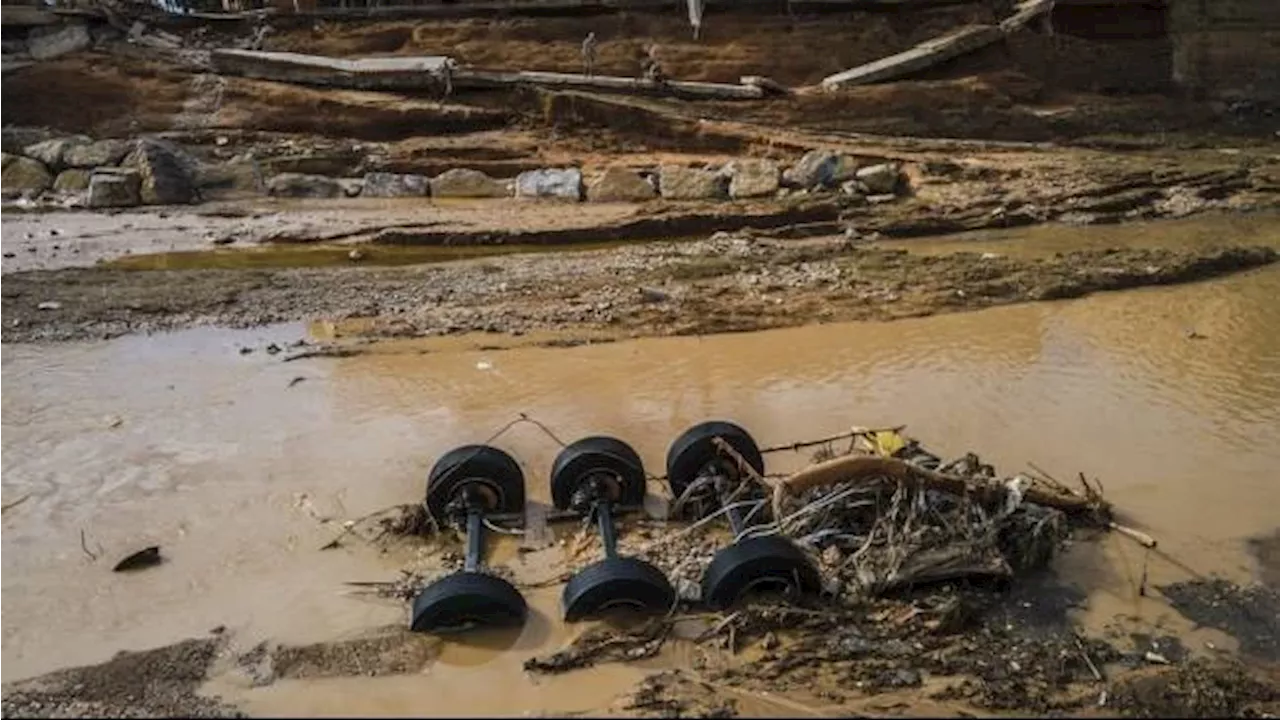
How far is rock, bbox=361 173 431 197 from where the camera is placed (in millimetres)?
16219

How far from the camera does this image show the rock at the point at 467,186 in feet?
53.1

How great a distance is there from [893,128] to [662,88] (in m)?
3.46

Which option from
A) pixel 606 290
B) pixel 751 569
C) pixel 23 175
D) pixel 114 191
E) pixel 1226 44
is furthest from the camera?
pixel 1226 44

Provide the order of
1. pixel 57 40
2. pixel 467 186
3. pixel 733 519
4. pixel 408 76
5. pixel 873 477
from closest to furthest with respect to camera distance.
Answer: pixel 873 477 → pixel 733 519 → pixel 467 186 → pixel 408 76 → pixel 57 40

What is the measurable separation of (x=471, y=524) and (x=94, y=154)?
13.1 meters

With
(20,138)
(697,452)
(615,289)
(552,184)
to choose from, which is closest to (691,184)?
(552,184)

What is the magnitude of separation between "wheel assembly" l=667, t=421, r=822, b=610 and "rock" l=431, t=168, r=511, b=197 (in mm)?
9968

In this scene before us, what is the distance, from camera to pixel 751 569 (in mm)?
5457

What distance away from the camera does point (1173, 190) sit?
47.8 feet

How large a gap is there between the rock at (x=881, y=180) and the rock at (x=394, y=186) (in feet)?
19.5

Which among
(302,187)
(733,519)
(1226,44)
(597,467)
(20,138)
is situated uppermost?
(1226,44)

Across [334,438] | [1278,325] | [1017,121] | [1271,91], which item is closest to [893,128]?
[1017,121]

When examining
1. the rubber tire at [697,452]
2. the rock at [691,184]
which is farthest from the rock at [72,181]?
the rubber tire at [697,452]

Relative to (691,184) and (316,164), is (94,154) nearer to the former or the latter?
(316,164)
